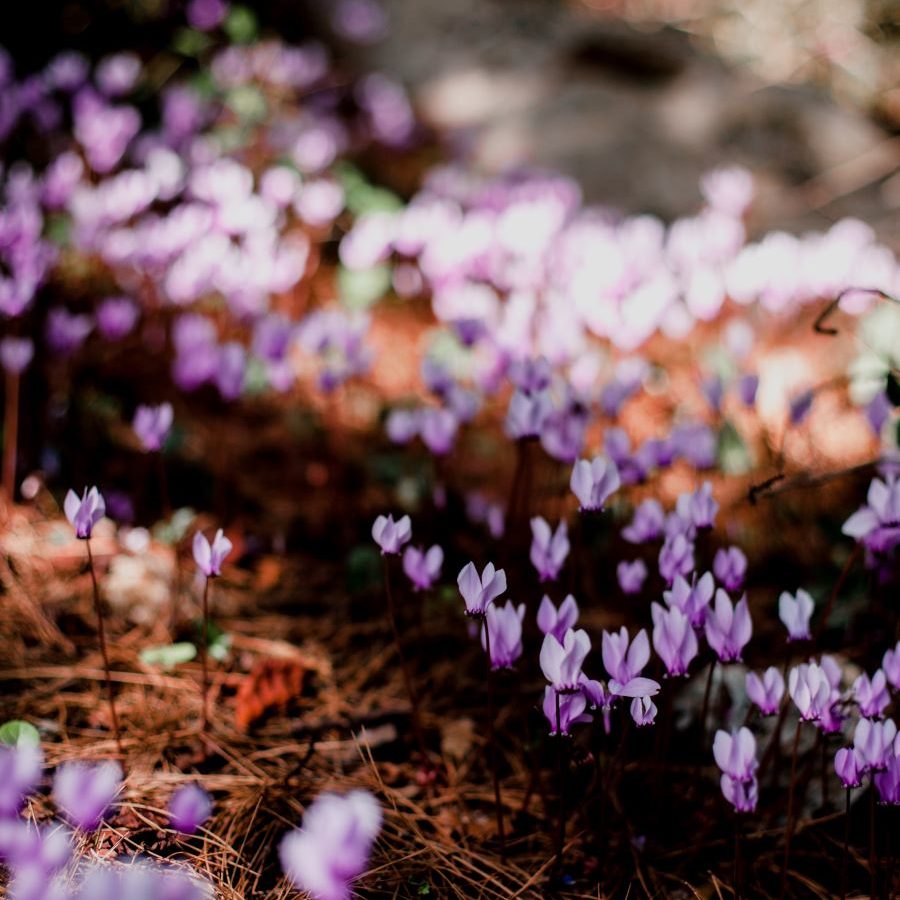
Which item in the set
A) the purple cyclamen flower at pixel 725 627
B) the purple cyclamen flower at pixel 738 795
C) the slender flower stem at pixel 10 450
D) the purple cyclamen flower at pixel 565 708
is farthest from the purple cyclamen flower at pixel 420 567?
the slender flower stem at pixel 10 450

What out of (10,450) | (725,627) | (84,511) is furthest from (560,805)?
(10,450)

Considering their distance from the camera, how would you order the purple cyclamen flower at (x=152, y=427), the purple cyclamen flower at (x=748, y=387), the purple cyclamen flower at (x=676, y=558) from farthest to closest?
the purple cyclamen flower at (x=748, y=387), the purple cyclamen flower at (x=152, y=427), the purple cyclamen flower at (x=676, y=558)

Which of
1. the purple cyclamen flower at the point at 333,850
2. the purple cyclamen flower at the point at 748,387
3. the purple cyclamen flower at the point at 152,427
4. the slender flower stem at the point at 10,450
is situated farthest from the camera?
the slender flower stem at the point at 10,450

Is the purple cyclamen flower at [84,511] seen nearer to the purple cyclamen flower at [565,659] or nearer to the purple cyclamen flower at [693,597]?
the purple cyclamen flower at [565,659]

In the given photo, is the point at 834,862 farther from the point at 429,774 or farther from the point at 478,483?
the point at 478,483

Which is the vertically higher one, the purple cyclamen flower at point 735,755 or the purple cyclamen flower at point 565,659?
the purple cyclamen flower at point 565,659

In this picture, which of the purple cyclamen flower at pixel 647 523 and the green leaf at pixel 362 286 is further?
the green leaf at pixel 362 286

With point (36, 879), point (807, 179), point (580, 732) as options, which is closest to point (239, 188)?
point (580, 732)
